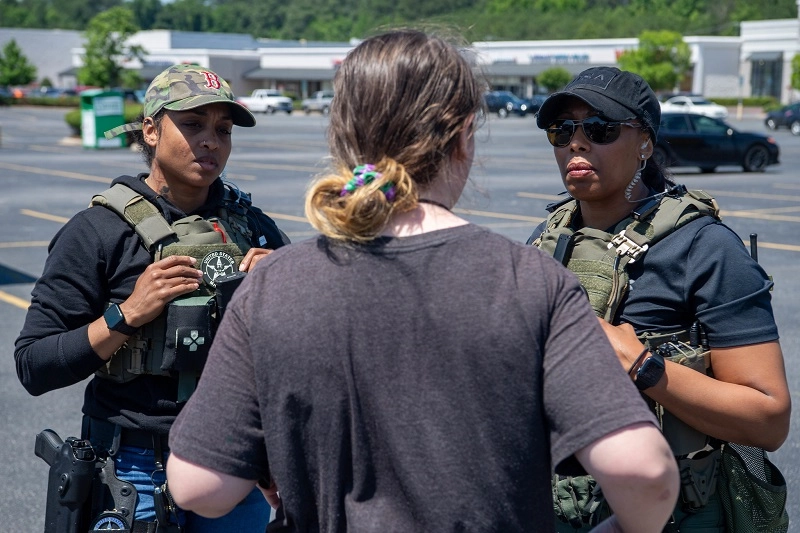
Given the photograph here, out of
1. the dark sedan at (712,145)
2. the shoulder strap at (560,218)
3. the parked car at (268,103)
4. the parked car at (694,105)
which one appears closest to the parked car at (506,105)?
the parked car at (694,105)

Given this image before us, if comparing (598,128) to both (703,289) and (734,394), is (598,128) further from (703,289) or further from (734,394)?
(734,394)

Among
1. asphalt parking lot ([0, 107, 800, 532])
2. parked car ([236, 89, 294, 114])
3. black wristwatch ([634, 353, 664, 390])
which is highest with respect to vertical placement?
black wristwatch ([634, 353, 664, 390])

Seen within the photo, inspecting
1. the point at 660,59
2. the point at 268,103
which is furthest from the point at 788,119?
the point at 268,103

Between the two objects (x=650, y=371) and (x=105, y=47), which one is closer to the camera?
(x=650, y=371)

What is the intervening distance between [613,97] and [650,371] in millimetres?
758

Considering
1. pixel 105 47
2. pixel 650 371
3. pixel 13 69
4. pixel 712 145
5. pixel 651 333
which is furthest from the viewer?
pixel 13 69

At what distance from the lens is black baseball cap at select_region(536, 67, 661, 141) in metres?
2.55

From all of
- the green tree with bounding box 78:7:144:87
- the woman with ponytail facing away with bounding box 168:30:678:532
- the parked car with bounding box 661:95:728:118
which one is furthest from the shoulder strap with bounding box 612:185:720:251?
the green tree with bounding box 78:7:144:87

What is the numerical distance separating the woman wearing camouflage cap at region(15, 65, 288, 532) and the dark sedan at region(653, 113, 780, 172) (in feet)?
66.2

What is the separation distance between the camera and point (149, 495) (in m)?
2.70

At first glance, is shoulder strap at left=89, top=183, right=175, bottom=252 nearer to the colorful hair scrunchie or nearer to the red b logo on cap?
the red b logo on cap

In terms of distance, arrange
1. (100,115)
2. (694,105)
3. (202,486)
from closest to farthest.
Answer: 1. (202,486)
2. (100,115)
3. (694,105)

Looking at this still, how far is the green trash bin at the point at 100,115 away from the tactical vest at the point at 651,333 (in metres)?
28.2

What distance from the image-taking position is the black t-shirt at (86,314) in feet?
8.56
